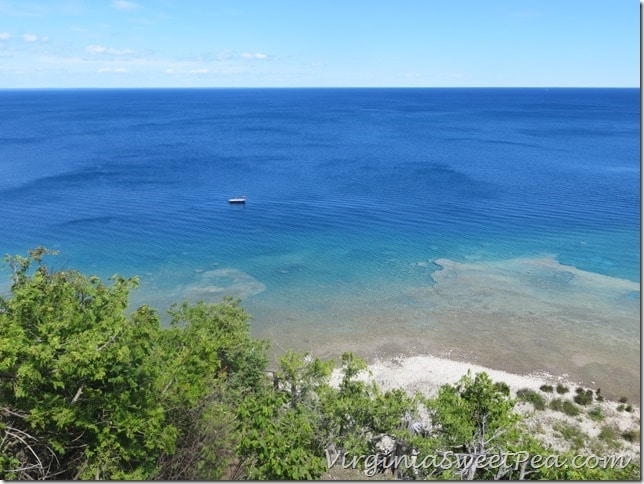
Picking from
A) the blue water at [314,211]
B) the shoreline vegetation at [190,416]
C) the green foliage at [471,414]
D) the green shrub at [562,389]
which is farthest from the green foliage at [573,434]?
the blue water at [314,211]

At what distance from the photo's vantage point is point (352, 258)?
50.3 meters

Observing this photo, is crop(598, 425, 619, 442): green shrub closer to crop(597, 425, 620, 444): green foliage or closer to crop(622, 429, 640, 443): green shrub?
crop(597, 425, 620, 444): green foliage

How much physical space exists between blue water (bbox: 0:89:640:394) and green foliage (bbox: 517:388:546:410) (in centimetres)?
1396

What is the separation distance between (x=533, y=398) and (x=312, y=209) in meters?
39.6

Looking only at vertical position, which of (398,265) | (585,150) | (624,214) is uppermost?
(585,150)

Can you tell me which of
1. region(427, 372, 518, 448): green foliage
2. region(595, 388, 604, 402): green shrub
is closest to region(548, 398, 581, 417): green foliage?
region(595, 388, 604, 402): green shrub

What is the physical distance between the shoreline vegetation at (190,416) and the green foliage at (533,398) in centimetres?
398

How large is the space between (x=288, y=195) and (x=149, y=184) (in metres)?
22.6

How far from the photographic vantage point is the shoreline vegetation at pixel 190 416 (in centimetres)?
1426

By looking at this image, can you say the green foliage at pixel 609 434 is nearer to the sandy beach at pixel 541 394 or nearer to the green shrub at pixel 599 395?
the sandy beach at pixel 541 394

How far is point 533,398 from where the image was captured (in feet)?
96.3

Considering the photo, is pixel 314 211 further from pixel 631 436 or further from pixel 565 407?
pixel 631 436

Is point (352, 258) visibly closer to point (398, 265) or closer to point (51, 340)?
point (398, 265)

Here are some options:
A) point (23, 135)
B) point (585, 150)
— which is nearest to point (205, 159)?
point (23, 135)
